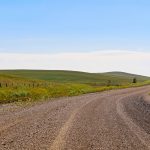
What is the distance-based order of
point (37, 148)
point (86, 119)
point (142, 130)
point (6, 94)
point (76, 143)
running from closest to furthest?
point (37, 148)
point (76, 143)
point (142, 130)
point (86, 119)
point (6, 94)

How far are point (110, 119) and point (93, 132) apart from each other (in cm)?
585

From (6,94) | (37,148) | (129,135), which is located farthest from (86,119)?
(6,94)

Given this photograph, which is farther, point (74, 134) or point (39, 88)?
point (39, 88)

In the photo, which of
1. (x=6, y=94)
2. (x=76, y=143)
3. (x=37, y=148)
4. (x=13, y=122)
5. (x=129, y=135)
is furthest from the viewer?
(x=6, y=94)

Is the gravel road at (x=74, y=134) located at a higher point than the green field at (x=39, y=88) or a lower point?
higher

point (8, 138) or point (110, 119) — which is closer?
point (8, 138)

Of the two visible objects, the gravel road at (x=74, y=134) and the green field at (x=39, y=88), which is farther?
the green field at (x=39, y=88)

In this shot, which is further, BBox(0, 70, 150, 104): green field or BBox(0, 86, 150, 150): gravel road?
BBox(0, 70, 150, 104): green field

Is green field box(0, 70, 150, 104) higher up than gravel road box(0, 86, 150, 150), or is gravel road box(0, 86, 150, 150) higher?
gravel road box(0, 86, 150, 150)

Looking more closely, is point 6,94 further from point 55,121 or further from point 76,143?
point 76,143

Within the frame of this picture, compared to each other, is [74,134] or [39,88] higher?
[74,134]

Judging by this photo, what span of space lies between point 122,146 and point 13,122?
27.5ft

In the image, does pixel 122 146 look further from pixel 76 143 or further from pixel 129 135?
pixel 129 135

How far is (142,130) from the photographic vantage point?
1991 centimetres
